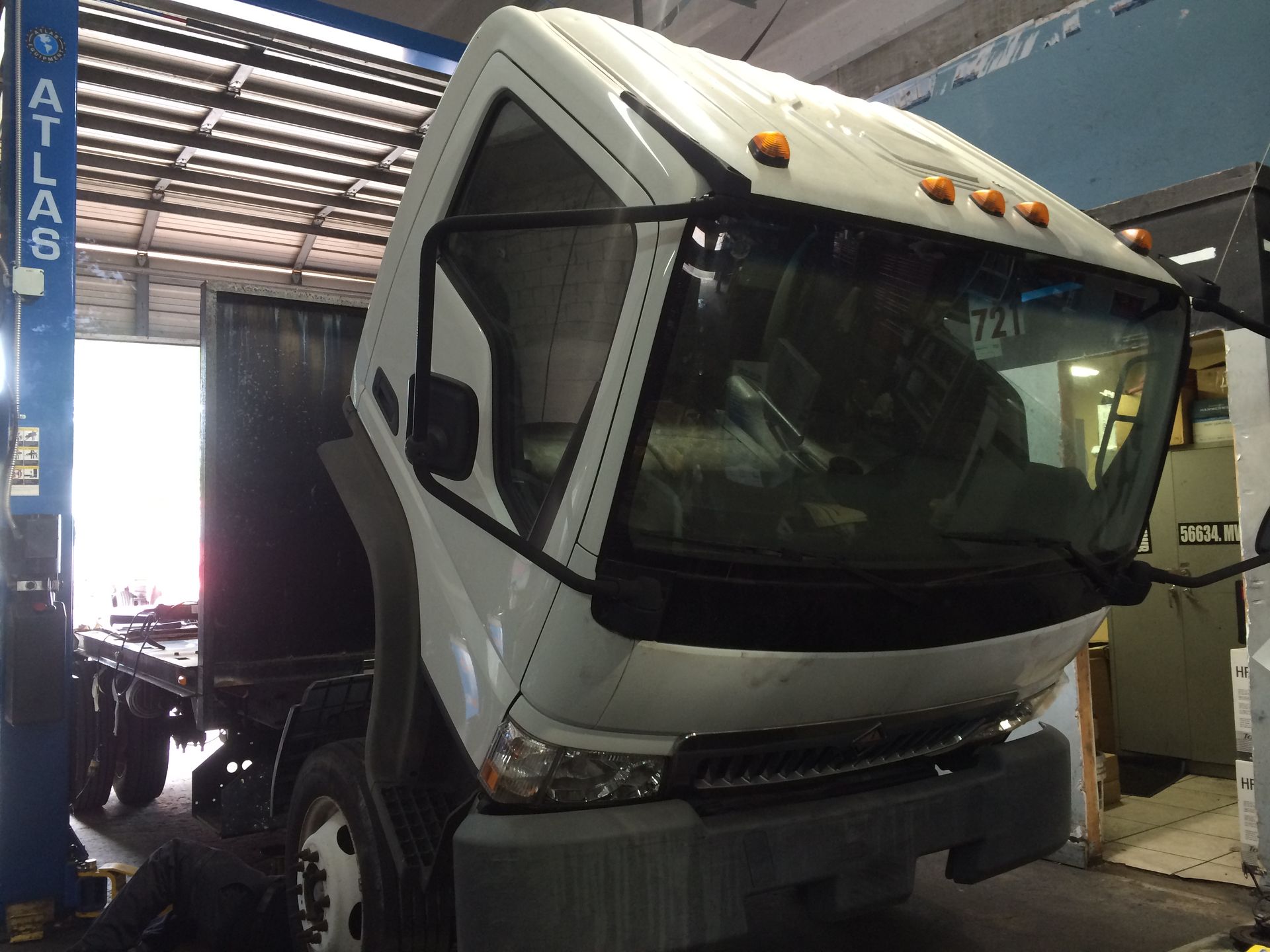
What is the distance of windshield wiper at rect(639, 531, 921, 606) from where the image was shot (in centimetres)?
218

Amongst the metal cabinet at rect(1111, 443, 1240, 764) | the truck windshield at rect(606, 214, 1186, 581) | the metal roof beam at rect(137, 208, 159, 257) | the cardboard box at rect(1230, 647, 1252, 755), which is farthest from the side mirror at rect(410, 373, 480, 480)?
the metal roof beam at rect(137, 208, 159, 257)

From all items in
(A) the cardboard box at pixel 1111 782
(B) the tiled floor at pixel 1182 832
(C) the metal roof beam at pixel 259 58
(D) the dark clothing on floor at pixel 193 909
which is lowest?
(B) the tiled floor at pixel 1182 832

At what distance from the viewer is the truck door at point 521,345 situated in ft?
7.04

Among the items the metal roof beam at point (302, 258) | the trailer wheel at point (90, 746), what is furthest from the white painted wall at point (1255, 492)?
the metal roof beam at point (302, 258)

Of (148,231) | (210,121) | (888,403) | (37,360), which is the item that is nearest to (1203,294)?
(888,403)

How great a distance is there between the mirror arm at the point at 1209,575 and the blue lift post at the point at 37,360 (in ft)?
12.9

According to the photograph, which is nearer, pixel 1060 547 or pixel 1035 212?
pixel 1035 212

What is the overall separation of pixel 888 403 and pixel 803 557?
43 cm

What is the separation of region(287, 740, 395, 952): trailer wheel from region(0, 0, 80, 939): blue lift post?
1.40 meters

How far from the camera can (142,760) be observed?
5922 mm

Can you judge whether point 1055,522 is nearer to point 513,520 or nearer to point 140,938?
point 513,520

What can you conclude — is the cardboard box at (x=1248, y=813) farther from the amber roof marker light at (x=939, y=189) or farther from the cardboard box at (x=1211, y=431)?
the amber roof marker light at (x=939, y=189)

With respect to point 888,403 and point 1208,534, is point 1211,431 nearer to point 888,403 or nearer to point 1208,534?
point 1208,534

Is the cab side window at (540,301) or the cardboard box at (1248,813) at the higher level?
the cab side window at (540,301)
